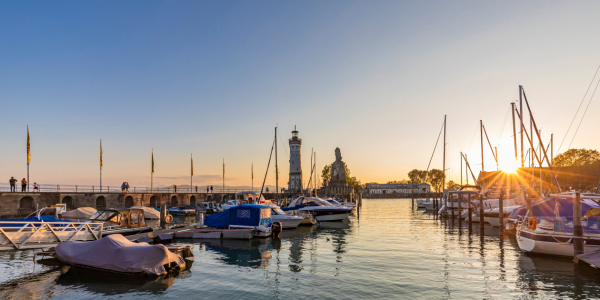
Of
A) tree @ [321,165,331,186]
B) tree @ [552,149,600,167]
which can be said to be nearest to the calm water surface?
tree @ [552,149,600,167]

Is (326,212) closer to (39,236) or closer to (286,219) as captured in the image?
(286,219)

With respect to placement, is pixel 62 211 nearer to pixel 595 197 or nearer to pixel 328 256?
pixel 328 256

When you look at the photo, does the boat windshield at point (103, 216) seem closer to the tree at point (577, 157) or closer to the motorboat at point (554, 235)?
the motorboat at point (554, 235)

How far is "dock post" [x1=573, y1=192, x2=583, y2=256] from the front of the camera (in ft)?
60.4

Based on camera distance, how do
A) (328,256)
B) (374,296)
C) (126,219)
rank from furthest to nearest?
(126,219) < (328,256) < (374,296)

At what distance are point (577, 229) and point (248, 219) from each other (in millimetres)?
21861

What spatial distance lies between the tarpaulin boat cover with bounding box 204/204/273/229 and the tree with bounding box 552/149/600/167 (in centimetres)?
11556

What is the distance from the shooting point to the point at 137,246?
17.4 m

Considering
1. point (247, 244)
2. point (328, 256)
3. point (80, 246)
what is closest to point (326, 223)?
point (247, 244)

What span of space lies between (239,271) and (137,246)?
5093 mm

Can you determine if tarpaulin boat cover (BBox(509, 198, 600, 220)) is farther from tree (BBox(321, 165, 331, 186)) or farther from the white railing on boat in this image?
tree (BBox(321, 165, 331, 186))

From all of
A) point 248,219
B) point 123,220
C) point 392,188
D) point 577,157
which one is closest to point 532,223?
point 248,219

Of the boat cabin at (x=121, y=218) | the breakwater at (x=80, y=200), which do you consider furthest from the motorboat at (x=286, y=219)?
the breakwater at (x=80, y=200)

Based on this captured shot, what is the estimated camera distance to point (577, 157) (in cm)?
11381
